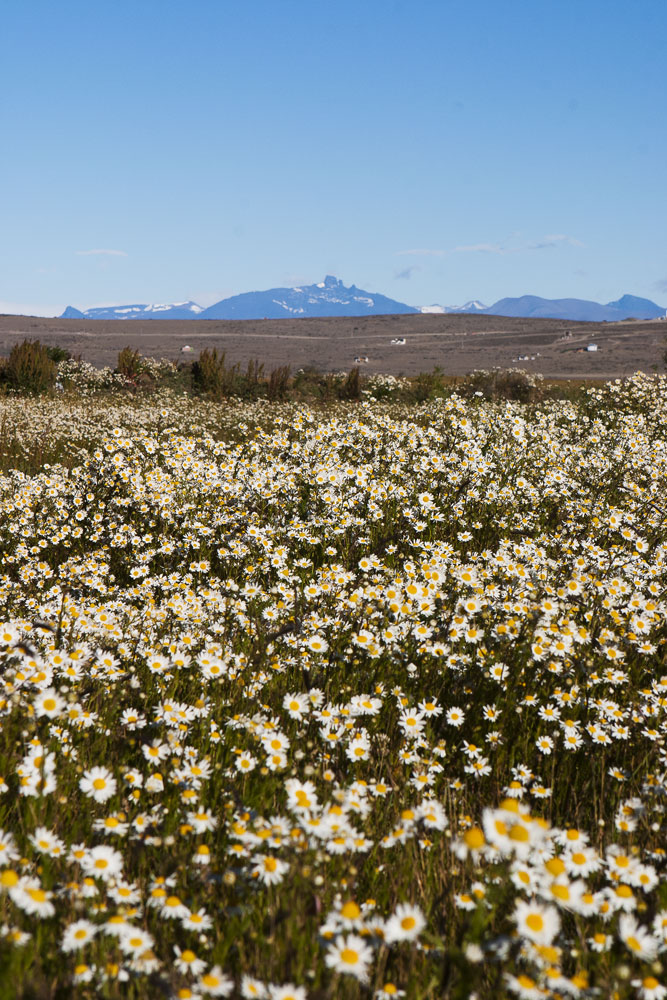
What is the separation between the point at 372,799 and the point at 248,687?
36.8 inches

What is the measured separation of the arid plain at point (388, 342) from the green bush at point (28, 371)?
24.2 meters

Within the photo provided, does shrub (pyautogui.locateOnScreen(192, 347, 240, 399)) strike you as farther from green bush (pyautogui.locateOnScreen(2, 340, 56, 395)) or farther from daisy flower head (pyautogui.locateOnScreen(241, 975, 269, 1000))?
daisy flower head (pyautogui.locateOnScreen(241, 975, 269, 1000))

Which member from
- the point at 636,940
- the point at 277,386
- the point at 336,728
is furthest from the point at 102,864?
the point at 277,386

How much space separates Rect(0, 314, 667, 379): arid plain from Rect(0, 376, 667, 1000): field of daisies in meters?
39.9

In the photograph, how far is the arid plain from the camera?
51.8 metres

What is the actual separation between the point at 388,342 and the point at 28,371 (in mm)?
60906

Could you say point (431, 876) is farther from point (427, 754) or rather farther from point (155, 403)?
point (155, 403)

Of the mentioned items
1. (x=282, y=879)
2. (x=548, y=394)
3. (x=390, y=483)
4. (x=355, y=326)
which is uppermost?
(x=355, y=326)

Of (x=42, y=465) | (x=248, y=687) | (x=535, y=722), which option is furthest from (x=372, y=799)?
(x=42, y=465)

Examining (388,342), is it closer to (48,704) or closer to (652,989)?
(48,704)

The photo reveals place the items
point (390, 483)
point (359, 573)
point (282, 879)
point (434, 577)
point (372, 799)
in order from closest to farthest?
point (282, 879) < point (372, 799) < point (434, 577) < point (359, 573) < point (390, 483)

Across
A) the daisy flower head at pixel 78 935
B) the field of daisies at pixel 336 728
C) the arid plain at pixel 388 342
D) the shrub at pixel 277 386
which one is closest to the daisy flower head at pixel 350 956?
the field of daisies at pixel 336 728

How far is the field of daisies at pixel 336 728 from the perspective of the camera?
1780 mm

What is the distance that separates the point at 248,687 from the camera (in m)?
3.23
